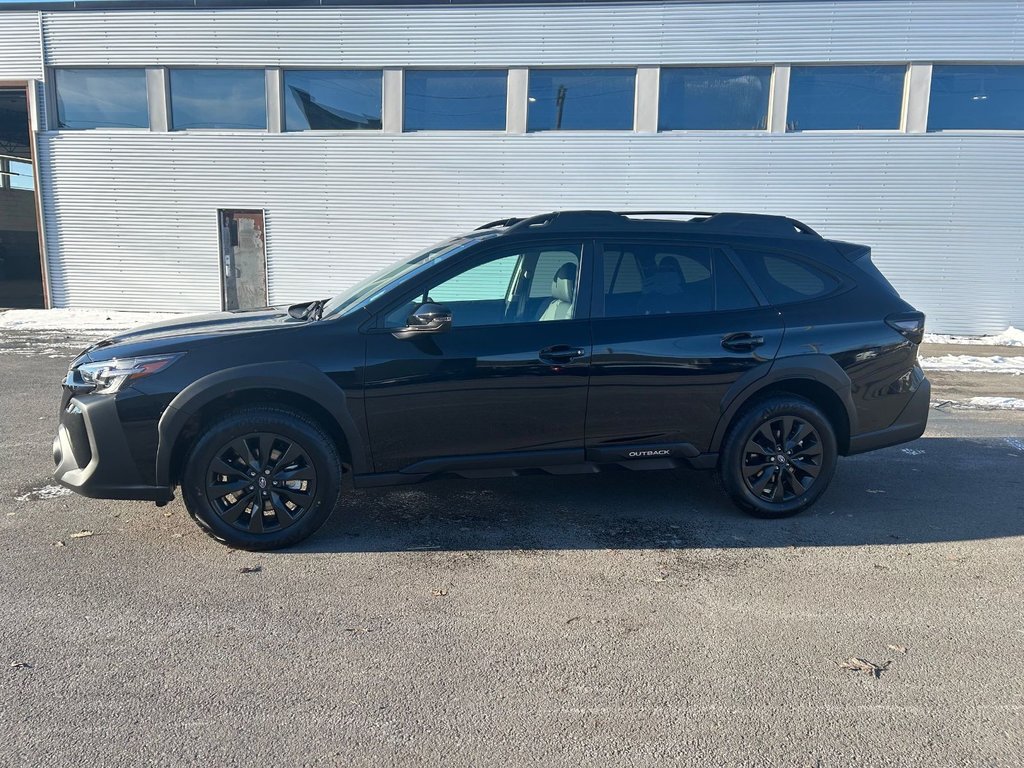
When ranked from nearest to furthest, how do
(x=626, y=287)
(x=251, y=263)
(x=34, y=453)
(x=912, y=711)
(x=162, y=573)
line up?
(x=912, y=711) → (x=162, y=573) → (x=626, y=287) → (x=34, y=453) → (x=251, y=263)

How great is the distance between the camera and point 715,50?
1348cm

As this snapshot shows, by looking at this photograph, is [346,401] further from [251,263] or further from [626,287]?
[251,263]

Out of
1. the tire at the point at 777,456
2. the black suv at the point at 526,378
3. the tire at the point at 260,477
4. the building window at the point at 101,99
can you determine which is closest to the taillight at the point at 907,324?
the black suv at the point at 526,378

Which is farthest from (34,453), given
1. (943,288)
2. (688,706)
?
(943,288)

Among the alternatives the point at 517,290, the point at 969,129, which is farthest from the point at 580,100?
the point at 517,290

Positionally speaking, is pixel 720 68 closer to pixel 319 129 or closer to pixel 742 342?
pixel 319 129

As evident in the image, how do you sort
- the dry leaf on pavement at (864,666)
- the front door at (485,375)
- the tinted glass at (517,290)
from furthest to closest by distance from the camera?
the tinted glass at (517,290) → the front door at (485,375) → the dry leaf on pavement at (864,666)

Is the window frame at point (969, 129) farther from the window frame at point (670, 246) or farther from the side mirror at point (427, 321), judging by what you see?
the side mirror at point (427, 321)

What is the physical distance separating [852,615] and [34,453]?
587 centimetres

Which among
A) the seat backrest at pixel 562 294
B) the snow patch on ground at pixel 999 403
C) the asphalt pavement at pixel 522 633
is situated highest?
the seat backrest at pixel 562 294

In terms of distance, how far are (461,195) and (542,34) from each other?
3297mm

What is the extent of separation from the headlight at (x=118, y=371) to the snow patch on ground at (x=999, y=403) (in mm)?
8230

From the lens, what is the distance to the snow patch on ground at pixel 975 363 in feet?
35.4

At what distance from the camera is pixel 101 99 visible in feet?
49.1
